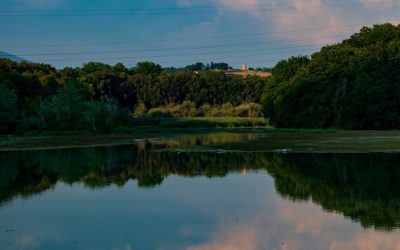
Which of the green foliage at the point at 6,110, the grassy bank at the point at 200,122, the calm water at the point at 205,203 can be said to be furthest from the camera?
the grassy bank at the point at 200,122

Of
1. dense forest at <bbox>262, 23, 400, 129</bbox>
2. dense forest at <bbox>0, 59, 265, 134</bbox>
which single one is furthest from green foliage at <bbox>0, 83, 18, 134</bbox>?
dense forest at <bbox>262, 23, 400, 129</bbox>

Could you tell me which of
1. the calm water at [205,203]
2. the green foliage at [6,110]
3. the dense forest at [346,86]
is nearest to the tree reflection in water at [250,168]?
the calm water at [205,203]

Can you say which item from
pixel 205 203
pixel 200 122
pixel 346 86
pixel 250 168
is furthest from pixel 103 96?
pixel 205 203

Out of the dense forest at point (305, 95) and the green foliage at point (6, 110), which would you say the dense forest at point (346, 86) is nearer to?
the dense forest at point (305, 95)

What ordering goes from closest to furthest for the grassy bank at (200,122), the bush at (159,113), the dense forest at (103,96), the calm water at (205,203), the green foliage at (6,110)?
the calm water at (205,203) → the green foliage at (6,110) → the dense forest at (103,96) → the grassy bank at (200,122) → the bush at (159,113)

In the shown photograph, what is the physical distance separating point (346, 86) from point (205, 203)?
52877 millimetres

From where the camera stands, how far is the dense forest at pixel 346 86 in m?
62.5

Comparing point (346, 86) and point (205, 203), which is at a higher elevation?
point (346, 86)

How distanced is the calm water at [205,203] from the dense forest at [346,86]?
33.1 m

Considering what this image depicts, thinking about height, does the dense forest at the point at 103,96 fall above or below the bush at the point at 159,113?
above

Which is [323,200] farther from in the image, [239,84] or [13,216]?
[239,84]

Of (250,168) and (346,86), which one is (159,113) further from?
(250,168)

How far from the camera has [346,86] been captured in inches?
2675

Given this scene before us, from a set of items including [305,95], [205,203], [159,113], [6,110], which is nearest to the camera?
[205,203]
